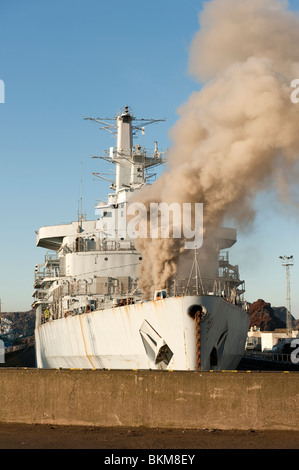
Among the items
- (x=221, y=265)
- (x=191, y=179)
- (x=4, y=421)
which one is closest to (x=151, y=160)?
(x=221, y=265)

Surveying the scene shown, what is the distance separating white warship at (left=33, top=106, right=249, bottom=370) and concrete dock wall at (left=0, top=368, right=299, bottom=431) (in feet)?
32.9

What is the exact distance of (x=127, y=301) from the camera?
90.0ft

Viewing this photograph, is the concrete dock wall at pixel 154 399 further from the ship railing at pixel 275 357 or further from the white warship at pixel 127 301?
the ship railing at pixel 275 357

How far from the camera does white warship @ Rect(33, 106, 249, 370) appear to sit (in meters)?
23.1

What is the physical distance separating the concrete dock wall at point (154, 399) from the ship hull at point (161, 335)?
1003 cm

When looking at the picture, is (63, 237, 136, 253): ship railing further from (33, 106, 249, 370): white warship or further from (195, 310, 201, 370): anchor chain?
(195, 310, 201, 370): anchor chain

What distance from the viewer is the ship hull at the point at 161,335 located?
891 inches

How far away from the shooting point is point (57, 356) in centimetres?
3750

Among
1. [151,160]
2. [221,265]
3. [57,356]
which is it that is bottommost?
[57,356]

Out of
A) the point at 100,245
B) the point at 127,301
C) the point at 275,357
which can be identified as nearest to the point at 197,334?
the point at 127,301

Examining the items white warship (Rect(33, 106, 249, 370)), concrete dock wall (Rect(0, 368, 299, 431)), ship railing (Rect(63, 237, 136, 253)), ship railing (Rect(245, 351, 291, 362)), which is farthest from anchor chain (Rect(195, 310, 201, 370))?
ship railing (Rect(245, 351, 291, 362))

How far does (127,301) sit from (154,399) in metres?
15.1

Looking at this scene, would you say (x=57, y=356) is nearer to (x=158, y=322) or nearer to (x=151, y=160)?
(x=158, y=322)

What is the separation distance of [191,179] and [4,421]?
54.7ft
